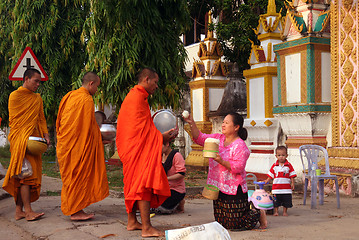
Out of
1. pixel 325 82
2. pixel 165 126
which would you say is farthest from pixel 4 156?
pixel 165 126

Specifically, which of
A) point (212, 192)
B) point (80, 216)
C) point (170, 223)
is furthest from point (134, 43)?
point (212, 192)

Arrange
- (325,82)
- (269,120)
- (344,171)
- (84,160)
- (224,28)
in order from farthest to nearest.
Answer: (224,28) → (269,120) → (325,82) → (344,171) → (84,160)

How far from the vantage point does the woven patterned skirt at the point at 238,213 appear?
17.8ft

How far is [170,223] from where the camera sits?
594cm

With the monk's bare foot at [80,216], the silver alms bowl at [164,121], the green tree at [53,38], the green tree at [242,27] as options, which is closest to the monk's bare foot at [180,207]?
the monk's bare foot at [80,216]

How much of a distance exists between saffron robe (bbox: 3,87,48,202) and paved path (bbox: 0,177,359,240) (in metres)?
0.47

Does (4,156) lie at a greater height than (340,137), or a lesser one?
lesser

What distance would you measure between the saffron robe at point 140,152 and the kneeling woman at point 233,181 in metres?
0.45

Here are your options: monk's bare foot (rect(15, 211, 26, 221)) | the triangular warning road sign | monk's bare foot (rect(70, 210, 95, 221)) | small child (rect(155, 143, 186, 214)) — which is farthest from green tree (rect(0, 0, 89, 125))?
monk's bare foot (rect(70, 210, 95, 221))

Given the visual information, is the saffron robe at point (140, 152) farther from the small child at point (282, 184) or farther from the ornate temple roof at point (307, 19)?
the ornate temple roof at point (307, 19)

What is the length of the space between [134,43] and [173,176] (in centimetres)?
373

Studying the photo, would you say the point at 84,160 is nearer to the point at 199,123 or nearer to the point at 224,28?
the point at 199,123

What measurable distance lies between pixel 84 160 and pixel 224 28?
28.5 ft

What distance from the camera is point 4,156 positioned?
2222 cm
